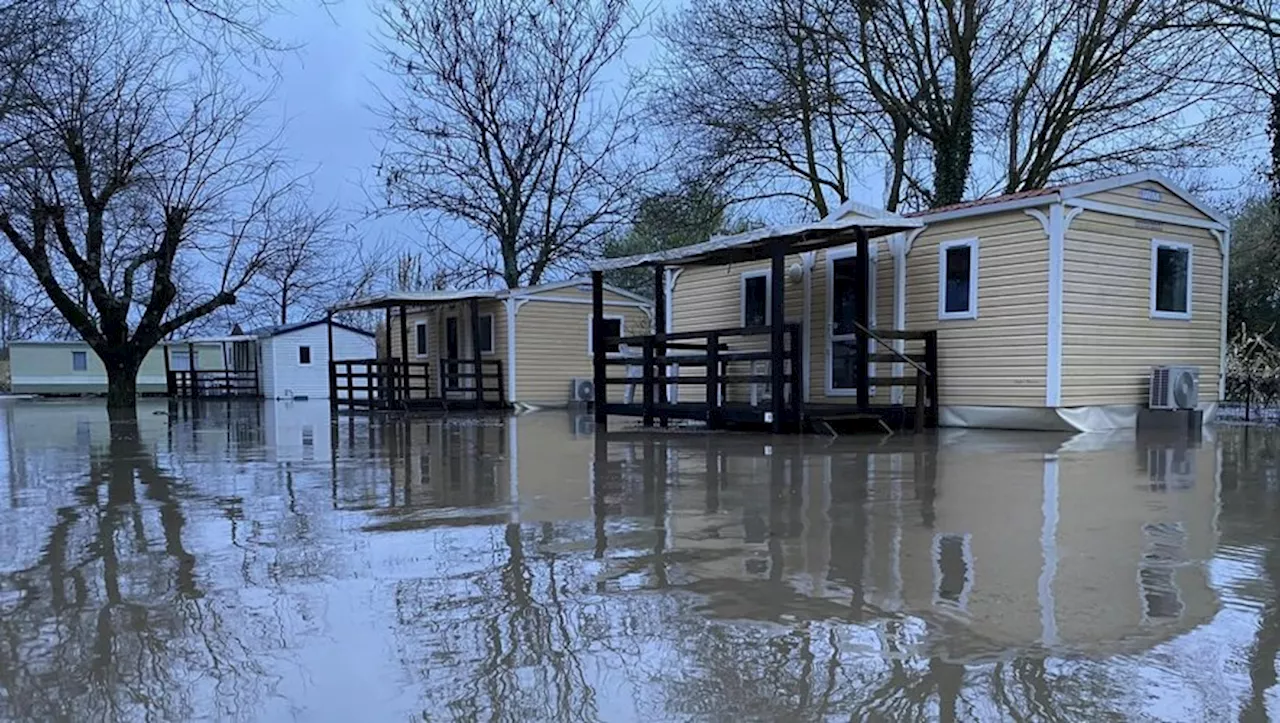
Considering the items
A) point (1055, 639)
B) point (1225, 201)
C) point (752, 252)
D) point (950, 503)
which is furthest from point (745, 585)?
point (1225, 201)

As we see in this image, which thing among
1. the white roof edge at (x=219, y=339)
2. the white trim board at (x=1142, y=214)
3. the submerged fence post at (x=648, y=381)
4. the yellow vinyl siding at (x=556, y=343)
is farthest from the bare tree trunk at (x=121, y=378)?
the white trim board at (x=1142, y=214)

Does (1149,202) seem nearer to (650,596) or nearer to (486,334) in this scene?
(650,596)

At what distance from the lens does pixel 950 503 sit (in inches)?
213

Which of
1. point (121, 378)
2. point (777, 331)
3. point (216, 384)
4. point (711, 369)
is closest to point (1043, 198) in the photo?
point (777, 331)

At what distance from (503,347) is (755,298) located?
25.1ft

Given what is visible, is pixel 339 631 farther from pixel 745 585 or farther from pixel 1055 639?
pixel 1055 639

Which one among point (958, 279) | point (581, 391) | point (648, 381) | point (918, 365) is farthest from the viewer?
point (581, 391)

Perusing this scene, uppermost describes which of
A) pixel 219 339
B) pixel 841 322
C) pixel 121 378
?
pixel 841 322

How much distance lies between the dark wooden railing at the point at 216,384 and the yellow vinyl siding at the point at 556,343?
54.6 feet

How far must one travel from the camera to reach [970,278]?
11.0m

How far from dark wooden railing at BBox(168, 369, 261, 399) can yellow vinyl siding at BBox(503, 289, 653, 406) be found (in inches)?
655

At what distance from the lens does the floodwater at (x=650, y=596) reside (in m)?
2.45

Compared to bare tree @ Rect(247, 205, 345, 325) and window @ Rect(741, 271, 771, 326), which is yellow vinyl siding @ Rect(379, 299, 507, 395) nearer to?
bare tree @ Rect(247, 205, 345, 325)

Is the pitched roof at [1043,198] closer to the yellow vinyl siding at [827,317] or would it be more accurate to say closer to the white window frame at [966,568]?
the yellow vinyl siding at [827,317]
